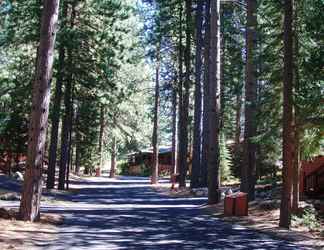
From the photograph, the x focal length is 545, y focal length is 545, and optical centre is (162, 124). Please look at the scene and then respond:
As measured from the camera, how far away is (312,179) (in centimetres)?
2272

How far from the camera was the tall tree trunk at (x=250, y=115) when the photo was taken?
19281 mm

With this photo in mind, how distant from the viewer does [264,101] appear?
62.3 feet

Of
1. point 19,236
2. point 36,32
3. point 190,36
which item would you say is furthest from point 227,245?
point 190,36

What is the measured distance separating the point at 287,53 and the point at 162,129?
65.7 metres

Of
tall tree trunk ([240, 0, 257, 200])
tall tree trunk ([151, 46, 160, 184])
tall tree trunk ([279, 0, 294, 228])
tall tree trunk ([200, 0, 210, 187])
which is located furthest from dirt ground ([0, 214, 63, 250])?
tall tree trunk ([151, 46, 160, 184])

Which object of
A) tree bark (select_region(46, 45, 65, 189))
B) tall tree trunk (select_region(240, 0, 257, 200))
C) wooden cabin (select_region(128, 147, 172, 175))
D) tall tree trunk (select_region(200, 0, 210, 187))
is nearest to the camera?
A: tall tree trunk (select_region(240, 0, 257, 200))

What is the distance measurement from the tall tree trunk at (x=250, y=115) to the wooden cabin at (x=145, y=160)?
44.7 metres

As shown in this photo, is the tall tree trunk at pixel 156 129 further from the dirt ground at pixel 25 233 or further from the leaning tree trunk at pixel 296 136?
the dirt ground at pixel 25 233

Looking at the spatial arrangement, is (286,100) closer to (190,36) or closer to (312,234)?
(312,234)

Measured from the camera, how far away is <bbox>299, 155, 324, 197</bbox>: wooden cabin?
2197 cm

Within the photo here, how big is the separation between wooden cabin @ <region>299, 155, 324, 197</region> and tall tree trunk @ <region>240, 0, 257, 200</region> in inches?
136

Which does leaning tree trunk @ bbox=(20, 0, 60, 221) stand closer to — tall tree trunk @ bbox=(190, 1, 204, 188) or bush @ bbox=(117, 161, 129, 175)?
tall tree trunk @ bbox=(190, 1, 204, 188)

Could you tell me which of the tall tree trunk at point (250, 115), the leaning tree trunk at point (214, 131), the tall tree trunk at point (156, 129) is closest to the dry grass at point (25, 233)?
the leaning tree trunk at point (214, 131)

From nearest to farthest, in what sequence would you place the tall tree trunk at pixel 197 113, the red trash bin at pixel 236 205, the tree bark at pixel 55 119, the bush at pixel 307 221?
the bush at pixel 307 221 → the red trash bin at pixel 236 205 → the tree bark at pixel 55 119 → the tall tree trunk at pixel 197 113
